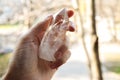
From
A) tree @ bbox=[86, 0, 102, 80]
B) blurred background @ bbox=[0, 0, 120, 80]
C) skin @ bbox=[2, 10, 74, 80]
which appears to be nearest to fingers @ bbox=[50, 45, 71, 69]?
skin @ bbox=[2, 10, 74, 80]

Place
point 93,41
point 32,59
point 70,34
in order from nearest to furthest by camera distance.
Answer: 1. point 32,59
2. point 93,41
3. point 70,34

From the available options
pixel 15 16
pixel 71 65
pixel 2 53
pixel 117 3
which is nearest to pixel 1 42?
pixel 2 53

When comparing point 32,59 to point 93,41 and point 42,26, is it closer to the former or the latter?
point 42,26

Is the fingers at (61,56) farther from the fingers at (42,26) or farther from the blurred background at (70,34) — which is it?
the blurred background at (70,34)

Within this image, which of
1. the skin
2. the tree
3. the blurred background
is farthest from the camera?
the blurred background

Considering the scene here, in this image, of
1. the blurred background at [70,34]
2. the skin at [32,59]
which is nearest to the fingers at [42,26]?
the skin at [32,59]

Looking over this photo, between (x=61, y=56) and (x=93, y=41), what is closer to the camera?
(x=61, y=56)

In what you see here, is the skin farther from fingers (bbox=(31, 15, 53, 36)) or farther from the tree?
the tree

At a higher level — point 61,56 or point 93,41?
point 61,56

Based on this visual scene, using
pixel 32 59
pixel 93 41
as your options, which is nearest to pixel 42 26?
pixel 32 59
